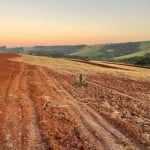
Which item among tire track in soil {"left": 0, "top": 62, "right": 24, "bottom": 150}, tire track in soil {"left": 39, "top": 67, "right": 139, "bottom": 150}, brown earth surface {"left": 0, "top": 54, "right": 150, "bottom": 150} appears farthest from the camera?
tire track in soil {"left": 39, "top": 67, "right": 139, "bottom": 150}

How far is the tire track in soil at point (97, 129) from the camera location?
1236cm

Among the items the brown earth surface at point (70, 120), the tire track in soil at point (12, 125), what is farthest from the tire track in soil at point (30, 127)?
the tire track in soil at point (12, 125)

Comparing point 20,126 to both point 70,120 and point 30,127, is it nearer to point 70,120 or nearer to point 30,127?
point 30,127

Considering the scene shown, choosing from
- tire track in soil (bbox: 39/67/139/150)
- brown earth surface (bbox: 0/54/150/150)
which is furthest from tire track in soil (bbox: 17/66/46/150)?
tire track in soil (bbox: 39/67/139/150)

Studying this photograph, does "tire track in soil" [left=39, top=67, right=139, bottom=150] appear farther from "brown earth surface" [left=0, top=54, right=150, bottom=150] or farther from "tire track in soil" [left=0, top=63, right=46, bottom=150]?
"tire track in soil" [left=0, top=63, right=46, bottom=150]

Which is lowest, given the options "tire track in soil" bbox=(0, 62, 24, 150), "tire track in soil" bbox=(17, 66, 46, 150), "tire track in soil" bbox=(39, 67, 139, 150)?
"tire track in soil" bbox=(39, 67, 139, 150)

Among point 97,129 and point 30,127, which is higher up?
point 30,127

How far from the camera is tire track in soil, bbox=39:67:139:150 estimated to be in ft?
40.5

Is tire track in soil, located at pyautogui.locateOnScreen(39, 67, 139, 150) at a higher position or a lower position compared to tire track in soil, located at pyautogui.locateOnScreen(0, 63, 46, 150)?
lower

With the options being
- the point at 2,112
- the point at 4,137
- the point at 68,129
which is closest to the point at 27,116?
the point at 2,112

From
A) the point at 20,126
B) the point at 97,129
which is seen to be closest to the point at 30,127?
the point at 20,126

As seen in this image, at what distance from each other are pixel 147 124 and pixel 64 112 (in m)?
4.04

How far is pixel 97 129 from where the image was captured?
14.2 meters

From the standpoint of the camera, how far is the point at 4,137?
1222 cm
